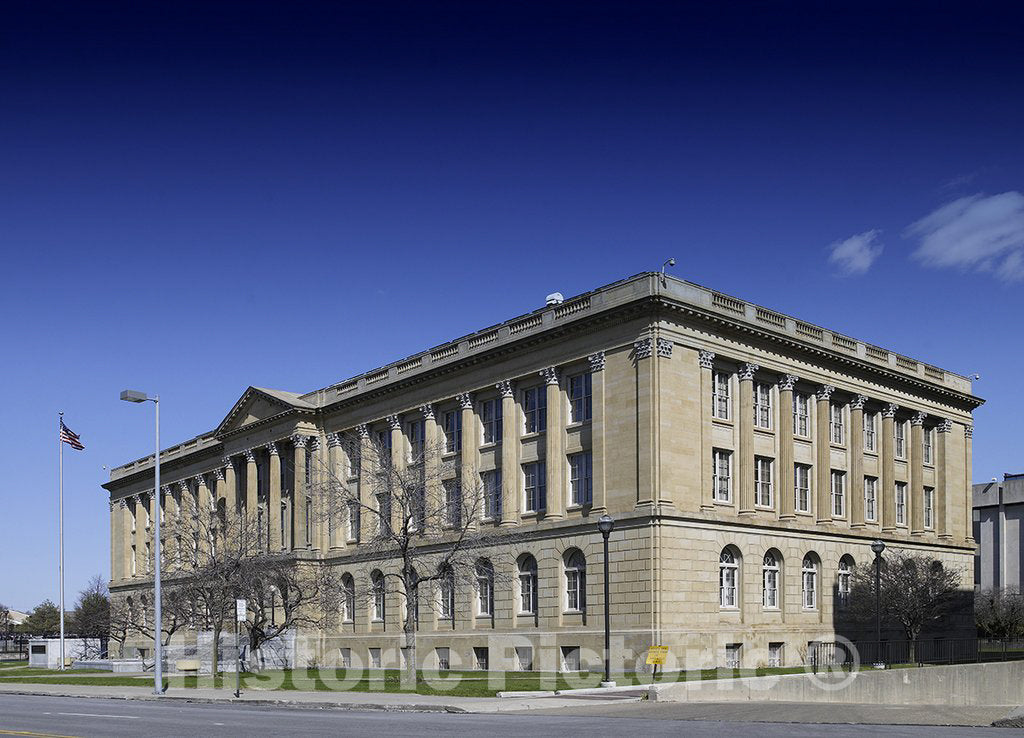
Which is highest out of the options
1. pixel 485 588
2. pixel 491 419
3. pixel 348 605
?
pixel 491 419

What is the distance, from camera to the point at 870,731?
73.3 feet

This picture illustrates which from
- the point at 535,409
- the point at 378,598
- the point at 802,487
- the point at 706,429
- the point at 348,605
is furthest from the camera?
the point at 348,605

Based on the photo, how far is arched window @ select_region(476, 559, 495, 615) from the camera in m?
57.0

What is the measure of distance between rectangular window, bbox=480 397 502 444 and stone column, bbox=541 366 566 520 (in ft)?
15.7

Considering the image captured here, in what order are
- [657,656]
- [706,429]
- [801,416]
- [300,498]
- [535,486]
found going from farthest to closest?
[300,498]
[801,416]
[535,486]
[706,429]
[657,656]

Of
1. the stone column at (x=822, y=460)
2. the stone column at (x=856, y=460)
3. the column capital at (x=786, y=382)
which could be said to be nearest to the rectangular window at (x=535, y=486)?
the column capital at (x=786, y=382)

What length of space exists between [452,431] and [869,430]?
22597 millimetres

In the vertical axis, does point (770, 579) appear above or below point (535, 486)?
below

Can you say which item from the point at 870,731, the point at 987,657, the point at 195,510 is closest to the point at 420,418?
the point at 195,510

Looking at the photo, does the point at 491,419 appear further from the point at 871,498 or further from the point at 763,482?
the point at 871,498

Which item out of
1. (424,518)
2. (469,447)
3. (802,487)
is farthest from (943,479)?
(424,518)

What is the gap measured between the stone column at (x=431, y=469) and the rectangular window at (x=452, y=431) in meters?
Result: 0.55

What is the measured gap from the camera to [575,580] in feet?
175

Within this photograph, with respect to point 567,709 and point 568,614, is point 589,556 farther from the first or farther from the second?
point 567,709
